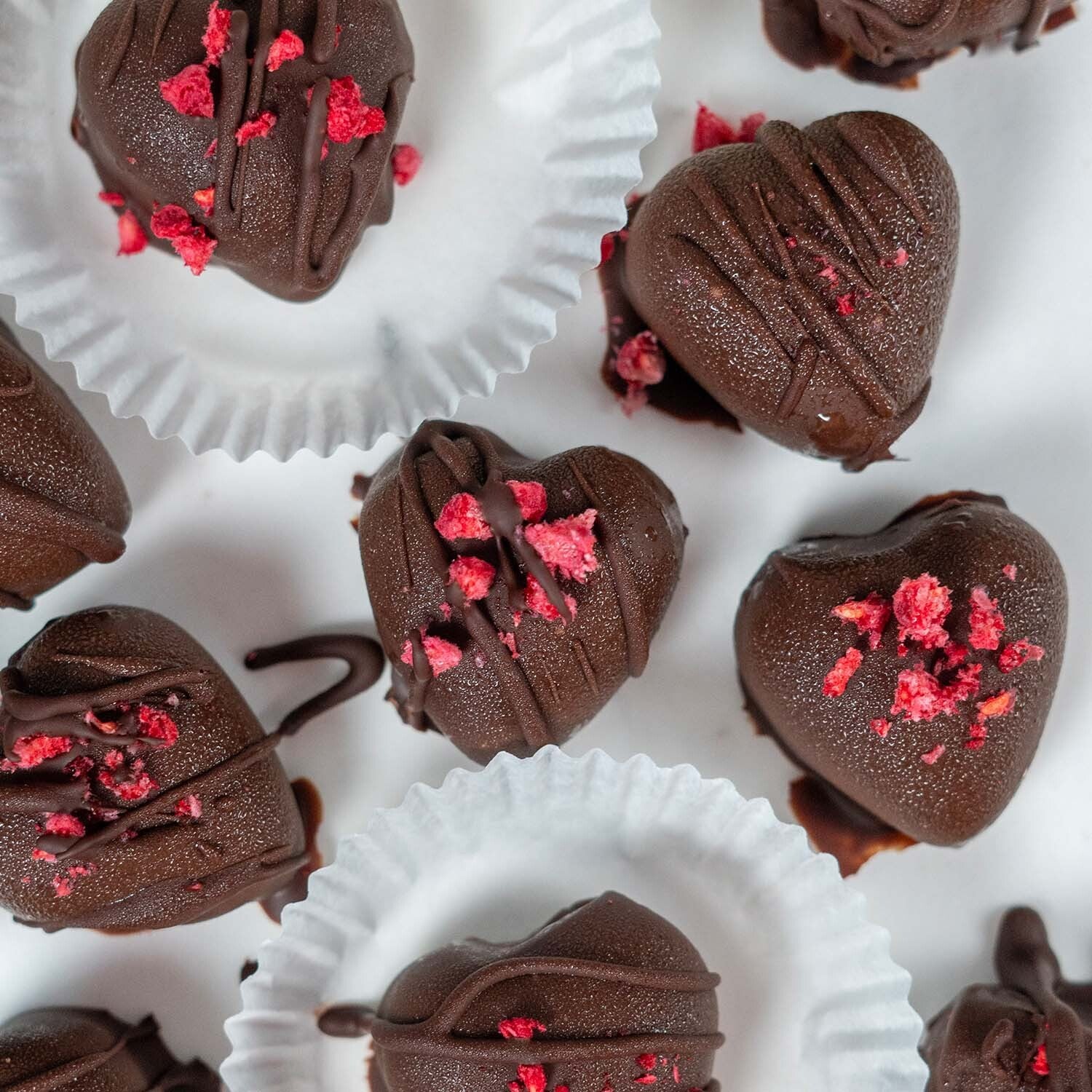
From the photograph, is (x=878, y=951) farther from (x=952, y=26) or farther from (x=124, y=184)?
(x=124, y=184)

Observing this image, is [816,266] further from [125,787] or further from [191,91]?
[125,787]

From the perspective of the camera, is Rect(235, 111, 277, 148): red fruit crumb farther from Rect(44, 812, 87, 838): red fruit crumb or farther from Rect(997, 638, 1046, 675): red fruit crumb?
Rect(997, 638, 1046, 675): red fruit crumb

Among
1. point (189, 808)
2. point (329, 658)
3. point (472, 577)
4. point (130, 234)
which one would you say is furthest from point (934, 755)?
point (130, 234)

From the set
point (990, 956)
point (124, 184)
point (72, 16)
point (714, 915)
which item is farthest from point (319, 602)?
point (990, 956)

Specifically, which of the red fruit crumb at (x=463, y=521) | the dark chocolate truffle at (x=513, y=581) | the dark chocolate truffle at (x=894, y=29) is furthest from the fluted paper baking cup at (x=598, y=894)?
the dark chocolate truffle at (x=894, y=29)

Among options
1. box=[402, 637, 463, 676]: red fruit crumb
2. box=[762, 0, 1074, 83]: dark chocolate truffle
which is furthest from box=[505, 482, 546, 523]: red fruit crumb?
box=[762, 0, 1074, 83]: dark chocolate truffle

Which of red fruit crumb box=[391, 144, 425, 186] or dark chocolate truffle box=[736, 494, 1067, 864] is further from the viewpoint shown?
red fruit crumb box=[391, 144, 425, 186]

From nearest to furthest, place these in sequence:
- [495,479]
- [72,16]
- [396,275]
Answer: [495,479] < [72,16] < [396,275]
